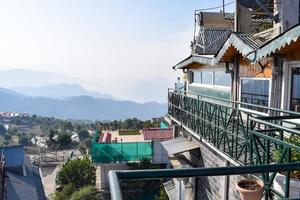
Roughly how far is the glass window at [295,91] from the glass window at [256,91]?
1.09 m

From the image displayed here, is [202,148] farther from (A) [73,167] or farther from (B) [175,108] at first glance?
(A) [73,167]

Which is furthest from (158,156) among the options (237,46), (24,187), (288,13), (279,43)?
(279,43)

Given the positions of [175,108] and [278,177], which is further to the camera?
[175,108]

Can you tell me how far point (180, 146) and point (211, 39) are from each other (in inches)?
210

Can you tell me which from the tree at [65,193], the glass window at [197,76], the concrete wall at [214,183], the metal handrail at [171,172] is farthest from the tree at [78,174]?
the metal handrail at [171,172]

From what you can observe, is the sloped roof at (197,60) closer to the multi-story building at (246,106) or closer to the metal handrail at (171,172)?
the multi-story building at (246,106)

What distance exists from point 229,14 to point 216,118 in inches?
367

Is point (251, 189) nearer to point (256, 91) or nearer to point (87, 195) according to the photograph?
point (256, 91)

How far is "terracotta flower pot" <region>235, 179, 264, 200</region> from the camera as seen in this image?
4.53m

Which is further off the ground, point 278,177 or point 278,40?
point 278,40

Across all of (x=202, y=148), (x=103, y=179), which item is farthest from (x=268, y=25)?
(x=103, y=179)

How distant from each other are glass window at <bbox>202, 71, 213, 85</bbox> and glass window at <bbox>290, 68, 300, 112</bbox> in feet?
18.5

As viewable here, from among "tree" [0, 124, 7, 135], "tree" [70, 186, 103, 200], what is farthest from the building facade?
"tree" [0, 124, 7, 135]

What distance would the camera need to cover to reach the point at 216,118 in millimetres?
8711
